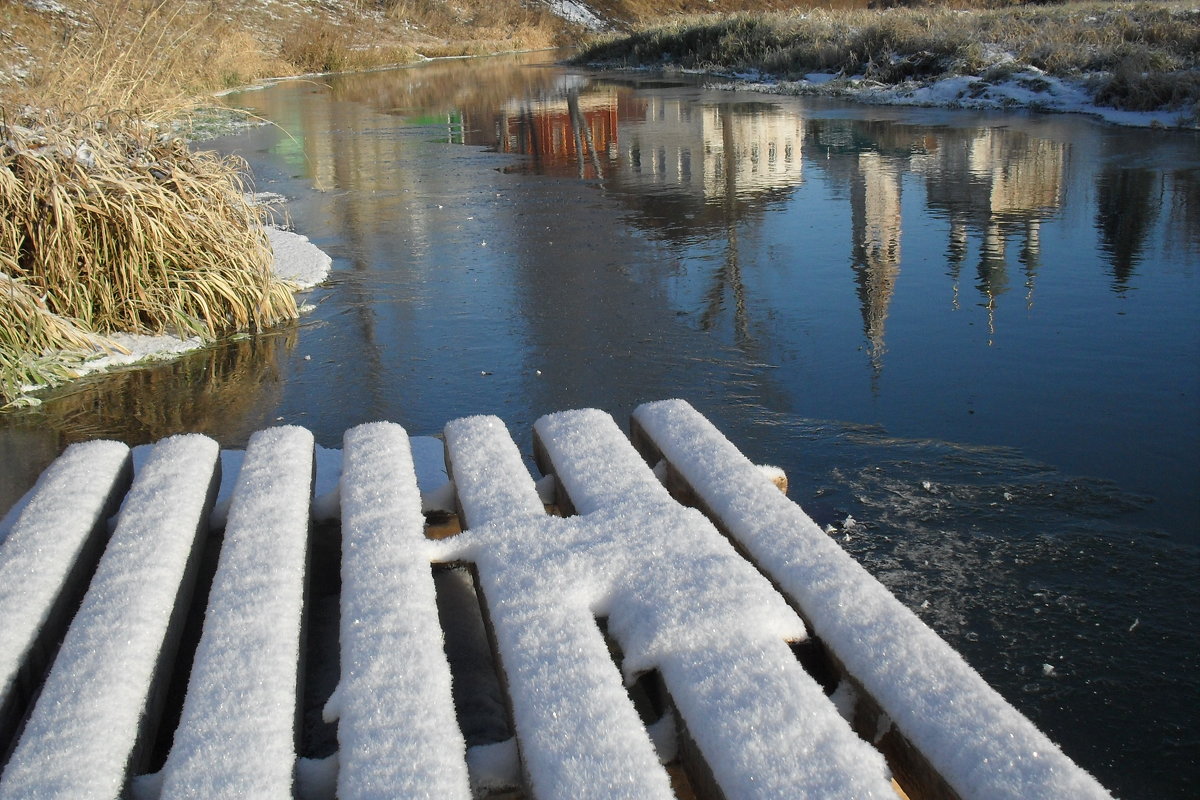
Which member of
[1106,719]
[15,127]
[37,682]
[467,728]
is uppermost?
[15,127]

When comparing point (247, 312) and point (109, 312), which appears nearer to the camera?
point (109, 312)

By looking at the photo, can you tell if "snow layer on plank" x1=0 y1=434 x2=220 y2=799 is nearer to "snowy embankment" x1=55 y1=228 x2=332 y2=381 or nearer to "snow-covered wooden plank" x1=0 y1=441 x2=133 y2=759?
"snow-covered wooden plank" x1=0 y1=441 x2=133 y2=759

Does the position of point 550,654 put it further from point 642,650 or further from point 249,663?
point 249,663

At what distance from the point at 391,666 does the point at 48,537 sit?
3.20 ft

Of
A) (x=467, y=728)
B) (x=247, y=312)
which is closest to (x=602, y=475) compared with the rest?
(x=467, y=728)

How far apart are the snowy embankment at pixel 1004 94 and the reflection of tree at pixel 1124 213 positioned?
3.53 m

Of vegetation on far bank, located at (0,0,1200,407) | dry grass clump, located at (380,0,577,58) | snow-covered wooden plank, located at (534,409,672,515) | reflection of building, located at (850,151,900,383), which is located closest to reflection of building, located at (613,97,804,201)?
reflection of building, located at (850,151,900,383)

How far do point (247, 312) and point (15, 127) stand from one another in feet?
4.48

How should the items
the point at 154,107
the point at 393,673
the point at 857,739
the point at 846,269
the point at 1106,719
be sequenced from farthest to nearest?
1. the point at 846,269
2. the point at 154,107
3. the point at 1106,719
4. the point at 393,673
5. the point at 857,739

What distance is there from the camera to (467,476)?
7.52 ft

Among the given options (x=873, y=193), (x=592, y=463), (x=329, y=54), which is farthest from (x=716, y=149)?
(x=329, y=54)

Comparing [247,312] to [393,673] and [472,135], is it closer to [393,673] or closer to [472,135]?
[393,673]

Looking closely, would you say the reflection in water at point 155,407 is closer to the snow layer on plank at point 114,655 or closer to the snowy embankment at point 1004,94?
the snow layer on plank at point 114,655

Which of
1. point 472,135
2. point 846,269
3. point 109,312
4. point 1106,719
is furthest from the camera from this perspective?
point 472,135
